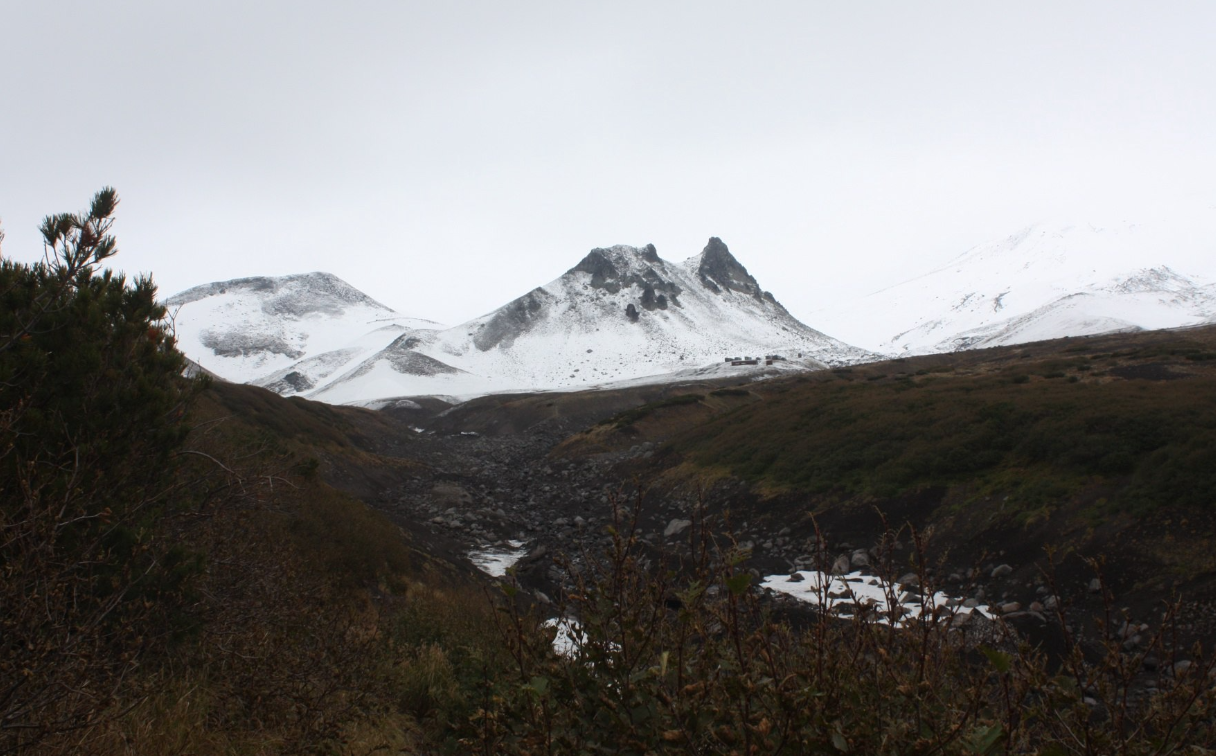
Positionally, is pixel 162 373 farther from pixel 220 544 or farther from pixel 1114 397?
pixel 1114 397

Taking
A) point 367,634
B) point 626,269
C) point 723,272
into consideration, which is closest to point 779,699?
point 367,634

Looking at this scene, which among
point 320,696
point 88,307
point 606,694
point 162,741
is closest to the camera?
point 606,694

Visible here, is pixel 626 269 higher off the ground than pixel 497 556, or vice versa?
pixel 626 269

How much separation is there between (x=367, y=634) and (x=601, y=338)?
120118mm

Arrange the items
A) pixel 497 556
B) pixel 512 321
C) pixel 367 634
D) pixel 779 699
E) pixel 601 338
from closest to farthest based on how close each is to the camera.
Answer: pixel 779 699 < pixel 367 634 < pixel 497 556 < pixel 601 338 < pixel 512 321

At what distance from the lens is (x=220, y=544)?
6664 millimetres

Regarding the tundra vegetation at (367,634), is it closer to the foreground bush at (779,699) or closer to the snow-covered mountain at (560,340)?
the foreground bush at (779,699)

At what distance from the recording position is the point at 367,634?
639cm

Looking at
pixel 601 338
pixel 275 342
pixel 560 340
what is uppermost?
pixel 275 342

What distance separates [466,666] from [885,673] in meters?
4.63

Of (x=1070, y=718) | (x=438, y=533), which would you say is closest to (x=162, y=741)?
(x=1070, y=718)

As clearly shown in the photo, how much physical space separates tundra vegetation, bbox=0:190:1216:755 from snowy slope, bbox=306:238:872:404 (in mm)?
90783

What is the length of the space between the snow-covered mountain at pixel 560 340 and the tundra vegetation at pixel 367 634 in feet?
281

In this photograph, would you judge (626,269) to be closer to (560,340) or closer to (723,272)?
(723,272)
